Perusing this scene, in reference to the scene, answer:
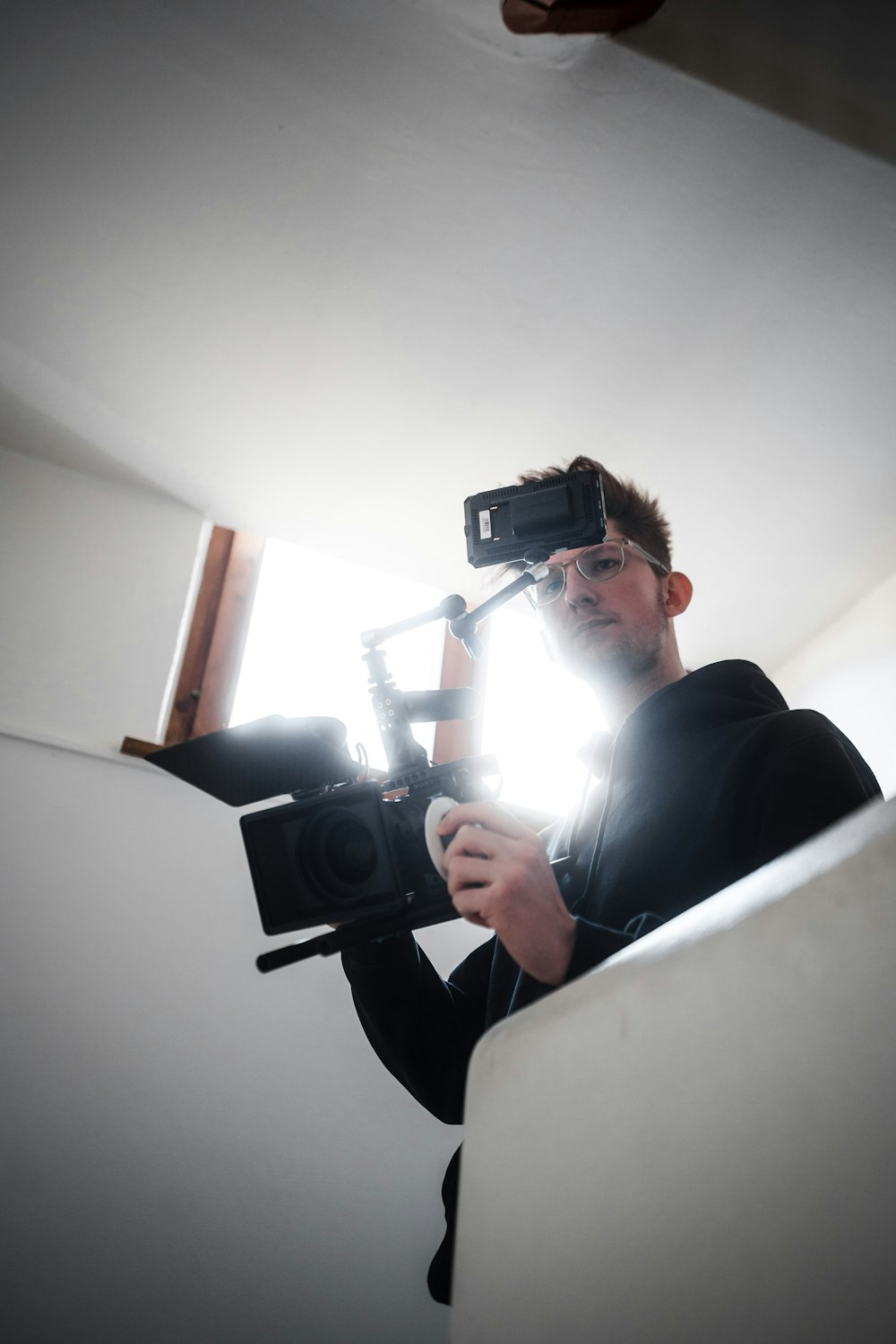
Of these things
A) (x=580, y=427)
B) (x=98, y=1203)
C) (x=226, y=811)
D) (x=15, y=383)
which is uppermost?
(x=15, y=383)

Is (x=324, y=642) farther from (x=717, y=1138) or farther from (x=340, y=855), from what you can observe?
(x=717, y=1138)

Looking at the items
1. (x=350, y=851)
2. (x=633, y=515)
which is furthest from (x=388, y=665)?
(x=350, y=851)

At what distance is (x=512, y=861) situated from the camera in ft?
2.46

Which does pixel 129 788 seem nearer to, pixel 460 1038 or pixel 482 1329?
pixel 460 1038

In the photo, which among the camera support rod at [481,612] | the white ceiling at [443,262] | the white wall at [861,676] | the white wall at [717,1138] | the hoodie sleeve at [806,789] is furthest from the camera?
the white wall at [861,676]

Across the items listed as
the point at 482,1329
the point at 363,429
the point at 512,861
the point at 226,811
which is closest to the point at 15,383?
the point at 363,429

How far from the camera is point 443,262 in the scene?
1769mm

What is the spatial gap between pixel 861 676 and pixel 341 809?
7.28ft

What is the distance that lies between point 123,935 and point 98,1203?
1.59ft

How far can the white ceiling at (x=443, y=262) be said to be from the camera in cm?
145

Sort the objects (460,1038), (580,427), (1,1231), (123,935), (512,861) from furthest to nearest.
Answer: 1. (580,427)
2. (123,935)
3. (1,1231)
4. (460,1038)
5. (512,861)

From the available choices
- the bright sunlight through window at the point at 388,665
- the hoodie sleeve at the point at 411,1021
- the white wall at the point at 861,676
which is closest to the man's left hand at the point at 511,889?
the hoodie sleeve at the point at 411,1021

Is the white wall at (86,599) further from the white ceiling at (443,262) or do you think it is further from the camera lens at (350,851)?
the camera lens at (350,851)

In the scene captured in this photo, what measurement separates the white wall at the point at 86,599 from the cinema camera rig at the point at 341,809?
1238 mm
